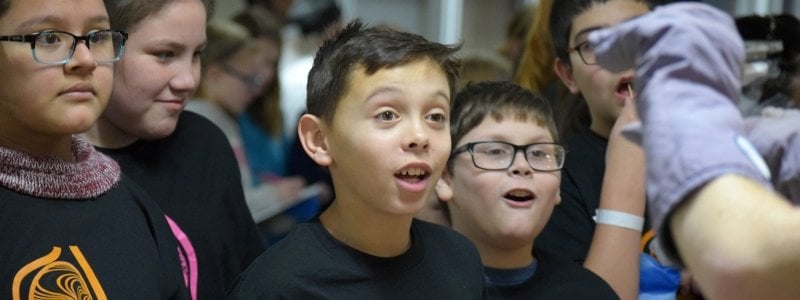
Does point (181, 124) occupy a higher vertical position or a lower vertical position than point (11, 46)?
lower

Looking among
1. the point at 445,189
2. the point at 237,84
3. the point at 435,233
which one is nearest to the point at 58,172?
the point at 435,233

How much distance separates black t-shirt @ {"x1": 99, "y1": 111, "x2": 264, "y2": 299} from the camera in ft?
8.44

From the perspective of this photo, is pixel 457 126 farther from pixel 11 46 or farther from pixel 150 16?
pixel 11 46

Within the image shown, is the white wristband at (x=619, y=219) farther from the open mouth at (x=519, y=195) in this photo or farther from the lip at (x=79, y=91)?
the lip at (x=79, y=91)

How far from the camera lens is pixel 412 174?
2.17m

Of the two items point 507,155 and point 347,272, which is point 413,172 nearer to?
point 347,272

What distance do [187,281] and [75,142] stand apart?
0.47 meters

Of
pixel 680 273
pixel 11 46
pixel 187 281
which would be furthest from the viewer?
pixel 680 273

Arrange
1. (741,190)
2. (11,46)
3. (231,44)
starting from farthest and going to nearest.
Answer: (231,44)
(11,46)
(741,190)

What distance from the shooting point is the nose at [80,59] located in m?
2.00

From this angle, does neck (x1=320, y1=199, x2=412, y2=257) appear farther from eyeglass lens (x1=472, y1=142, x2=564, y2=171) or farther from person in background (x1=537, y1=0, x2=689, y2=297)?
person in background (x1=537, y1=0, x2=689, y2=297)

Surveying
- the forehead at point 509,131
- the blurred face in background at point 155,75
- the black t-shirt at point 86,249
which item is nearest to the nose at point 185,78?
the blurred face in background at point 155,75

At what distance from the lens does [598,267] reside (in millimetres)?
2658

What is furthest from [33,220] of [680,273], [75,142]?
[680,273]
